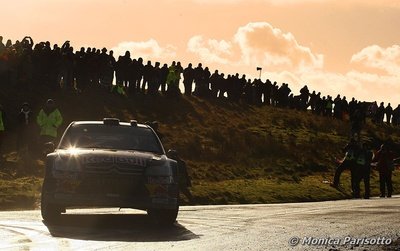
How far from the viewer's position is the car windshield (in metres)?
14.3

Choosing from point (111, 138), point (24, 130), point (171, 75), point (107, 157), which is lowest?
point (107, 157)

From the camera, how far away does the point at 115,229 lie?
504 inches

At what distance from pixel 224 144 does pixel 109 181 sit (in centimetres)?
2763

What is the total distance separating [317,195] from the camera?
2878 cm

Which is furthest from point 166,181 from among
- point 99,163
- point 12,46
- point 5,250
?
point 12,46

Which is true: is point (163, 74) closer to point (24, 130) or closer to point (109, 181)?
point (24, 130)

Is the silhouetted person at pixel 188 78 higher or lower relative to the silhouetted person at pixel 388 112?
higher

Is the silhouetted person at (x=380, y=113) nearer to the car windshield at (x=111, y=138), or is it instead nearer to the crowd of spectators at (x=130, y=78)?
the crowd of spectators at (x=130, y=78)

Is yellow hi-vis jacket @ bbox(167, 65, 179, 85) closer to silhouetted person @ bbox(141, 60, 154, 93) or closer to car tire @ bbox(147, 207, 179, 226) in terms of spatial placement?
silhouetted person @ bbox(141, 60, 154, 93)

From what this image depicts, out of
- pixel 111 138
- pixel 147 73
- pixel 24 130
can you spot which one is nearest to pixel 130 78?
pixel 147 73

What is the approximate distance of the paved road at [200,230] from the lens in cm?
1094

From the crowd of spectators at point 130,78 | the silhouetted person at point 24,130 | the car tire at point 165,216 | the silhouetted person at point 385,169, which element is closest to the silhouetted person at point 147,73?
the crowd of spectators at point 130,78

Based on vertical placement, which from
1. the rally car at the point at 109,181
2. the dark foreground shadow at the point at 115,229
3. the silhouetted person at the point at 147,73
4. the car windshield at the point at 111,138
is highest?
the silhouetted person at the point at 147,73

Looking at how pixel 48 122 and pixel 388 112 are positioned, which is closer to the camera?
pixel 48 122
